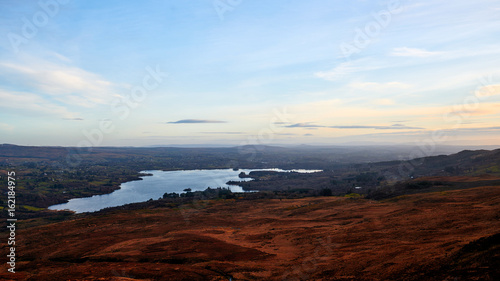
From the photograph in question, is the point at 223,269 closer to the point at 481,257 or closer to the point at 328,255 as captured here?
the point at 328,255

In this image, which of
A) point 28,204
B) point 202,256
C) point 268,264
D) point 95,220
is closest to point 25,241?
point 95,220

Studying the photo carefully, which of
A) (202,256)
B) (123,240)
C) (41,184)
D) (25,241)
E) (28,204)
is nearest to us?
(202,256)

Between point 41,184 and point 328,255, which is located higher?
point 328,255

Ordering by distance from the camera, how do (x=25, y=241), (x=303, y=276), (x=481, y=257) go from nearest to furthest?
(x=481, y=257)
(x=303, y=276)
(x=25, y=241)

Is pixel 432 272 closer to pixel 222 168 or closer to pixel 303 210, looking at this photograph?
pixel 303 210

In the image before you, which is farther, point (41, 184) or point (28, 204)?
point (41, 184)

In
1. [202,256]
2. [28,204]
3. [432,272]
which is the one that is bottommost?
[28,204]
